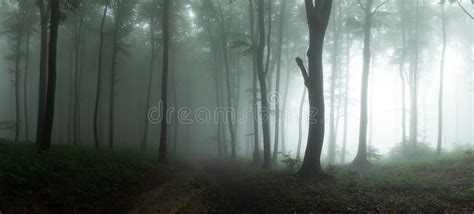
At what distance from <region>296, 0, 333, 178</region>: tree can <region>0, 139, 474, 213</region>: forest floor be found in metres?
0.84

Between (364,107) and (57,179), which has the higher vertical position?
(364,107)

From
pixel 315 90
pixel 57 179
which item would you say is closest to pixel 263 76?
pixel 315 90

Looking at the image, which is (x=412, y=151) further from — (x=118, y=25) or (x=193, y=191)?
(x=118, y=25)

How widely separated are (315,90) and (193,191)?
6.16 metres

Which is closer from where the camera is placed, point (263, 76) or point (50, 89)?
point (50, 89)

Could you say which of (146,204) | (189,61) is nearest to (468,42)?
(189,61)

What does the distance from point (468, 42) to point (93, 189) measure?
→ 3847 cm

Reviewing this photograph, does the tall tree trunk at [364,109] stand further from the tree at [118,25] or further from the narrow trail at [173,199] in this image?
the tree at [118,25]

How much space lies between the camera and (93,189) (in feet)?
30.2

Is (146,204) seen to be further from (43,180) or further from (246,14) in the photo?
(246,14)

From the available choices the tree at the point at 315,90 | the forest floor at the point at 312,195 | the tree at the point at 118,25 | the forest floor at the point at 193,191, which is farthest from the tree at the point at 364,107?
the tree at the point at 118,25

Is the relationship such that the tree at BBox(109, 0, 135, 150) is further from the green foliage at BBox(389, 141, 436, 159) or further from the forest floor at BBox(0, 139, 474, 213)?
the green foliage at BBox(389, 141, 436, 159)

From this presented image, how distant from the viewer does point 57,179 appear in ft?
29.6

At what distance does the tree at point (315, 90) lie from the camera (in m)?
11.7
